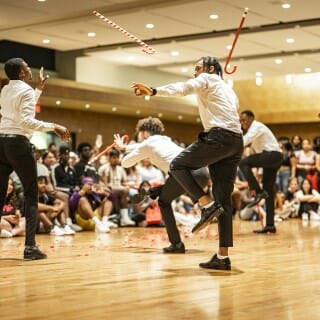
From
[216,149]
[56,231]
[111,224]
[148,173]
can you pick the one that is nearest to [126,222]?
[111,224]

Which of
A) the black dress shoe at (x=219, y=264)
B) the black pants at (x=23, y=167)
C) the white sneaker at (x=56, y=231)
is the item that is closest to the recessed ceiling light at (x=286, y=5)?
the white sneaker at (x=56, y=231)

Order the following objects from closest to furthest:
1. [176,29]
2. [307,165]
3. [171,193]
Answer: [171,193] < [176,29] < [307,165]

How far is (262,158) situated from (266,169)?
0.74 ft

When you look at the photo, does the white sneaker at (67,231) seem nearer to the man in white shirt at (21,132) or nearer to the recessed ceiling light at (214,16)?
the man in white shirt at (21,132)

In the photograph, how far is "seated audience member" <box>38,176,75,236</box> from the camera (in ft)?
28.8

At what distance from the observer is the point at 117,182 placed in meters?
10.7

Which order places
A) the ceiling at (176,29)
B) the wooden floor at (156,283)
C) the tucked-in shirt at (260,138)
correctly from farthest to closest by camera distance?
1. the ceiling at (176,29)
2. the tucked-in shirt at (260,138)
3. the wooden floor at (156,283)

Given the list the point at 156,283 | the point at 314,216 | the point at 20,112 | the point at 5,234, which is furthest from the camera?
the point at 314,216

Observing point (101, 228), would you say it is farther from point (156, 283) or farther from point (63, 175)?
point (156, 283)

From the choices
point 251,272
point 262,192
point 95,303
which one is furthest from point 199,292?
point 262,192

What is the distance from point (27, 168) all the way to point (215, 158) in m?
1.49

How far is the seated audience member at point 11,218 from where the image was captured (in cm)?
813

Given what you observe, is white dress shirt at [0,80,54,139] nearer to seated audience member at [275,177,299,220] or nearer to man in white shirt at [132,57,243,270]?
man in white shirt at [132,57,243,270]

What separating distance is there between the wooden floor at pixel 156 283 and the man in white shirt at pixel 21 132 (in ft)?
1.87
